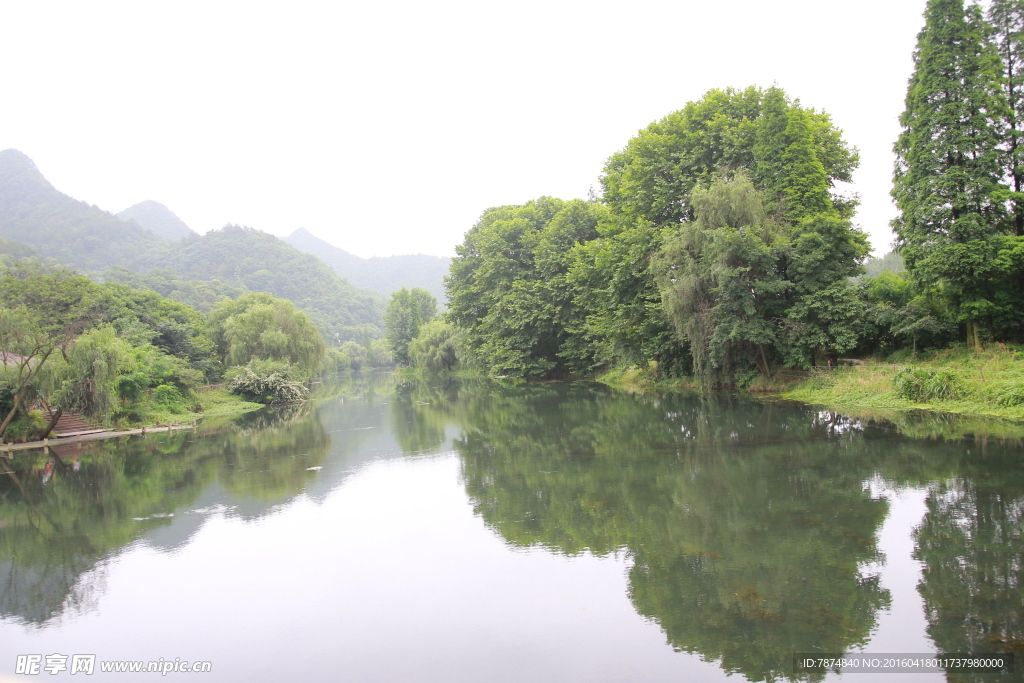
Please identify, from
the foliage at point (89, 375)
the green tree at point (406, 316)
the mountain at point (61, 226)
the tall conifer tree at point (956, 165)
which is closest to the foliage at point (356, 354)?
the green tree at point (406, 316)

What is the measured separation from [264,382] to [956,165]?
40.6m

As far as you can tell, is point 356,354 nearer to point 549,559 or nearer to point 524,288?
point 524,288

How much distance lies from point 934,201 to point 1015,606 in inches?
672

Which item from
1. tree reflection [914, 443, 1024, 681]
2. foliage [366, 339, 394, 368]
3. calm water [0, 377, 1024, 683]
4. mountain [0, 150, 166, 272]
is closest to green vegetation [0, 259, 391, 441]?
calm water [0, 377, 1024, 683]

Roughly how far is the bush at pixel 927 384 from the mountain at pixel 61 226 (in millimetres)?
161378

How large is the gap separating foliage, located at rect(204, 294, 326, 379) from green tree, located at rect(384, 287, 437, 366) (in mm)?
35977

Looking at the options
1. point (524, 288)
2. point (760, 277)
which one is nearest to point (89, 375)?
point (524, 288)

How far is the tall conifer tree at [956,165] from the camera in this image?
18312mm

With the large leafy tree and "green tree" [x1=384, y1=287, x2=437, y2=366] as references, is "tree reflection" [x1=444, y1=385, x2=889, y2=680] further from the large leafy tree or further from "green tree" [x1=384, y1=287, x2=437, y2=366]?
"green tree" [x1=384, y1=287, x2=437, y2=366]

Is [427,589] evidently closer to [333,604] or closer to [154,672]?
[333,604]

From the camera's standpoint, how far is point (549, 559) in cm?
844

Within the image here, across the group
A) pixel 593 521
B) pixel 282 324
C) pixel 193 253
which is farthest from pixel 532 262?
pixel 193 253

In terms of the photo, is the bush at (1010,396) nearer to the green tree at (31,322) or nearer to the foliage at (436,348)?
the green tree at (31,322)

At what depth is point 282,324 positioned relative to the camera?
48.5 meters
